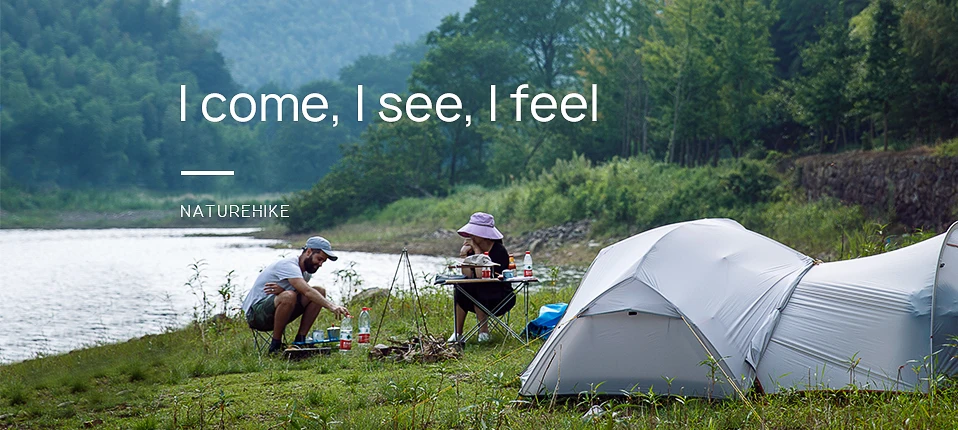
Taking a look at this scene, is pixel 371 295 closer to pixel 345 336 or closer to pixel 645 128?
pixel 345 336

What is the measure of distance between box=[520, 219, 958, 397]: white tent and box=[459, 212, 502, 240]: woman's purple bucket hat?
7.42ft

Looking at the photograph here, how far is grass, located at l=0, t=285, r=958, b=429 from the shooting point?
5.06 metres

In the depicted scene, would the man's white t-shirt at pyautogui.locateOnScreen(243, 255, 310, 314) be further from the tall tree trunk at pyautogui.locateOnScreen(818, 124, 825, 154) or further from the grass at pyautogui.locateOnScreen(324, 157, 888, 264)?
the tall tree trunk at pyautogui.locateOnScreen(818, 124, 825, 154)

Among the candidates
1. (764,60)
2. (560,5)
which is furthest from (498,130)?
(764,60)

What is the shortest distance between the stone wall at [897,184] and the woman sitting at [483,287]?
10836 mm

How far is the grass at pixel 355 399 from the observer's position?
5.06m

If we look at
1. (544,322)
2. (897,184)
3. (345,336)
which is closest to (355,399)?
(345,336)

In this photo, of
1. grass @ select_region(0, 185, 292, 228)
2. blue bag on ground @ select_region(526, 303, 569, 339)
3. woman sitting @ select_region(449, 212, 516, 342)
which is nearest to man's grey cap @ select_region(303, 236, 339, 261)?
woman sitting @ select_region(449, 212, 516, 342)

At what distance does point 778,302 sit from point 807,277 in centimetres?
34

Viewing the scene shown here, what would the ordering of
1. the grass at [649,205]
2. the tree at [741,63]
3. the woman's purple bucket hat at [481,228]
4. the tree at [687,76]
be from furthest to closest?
the tree at [687,76] → the tree at [741,63] → the grass at [649,205] → the woman's purple bucket hat at [481,228]

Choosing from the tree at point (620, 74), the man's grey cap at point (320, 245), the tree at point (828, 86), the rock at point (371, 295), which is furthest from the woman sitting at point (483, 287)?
the tree at point (620, 74)

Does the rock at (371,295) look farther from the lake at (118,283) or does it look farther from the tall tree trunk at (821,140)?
the tall tree trunk at (821,140)

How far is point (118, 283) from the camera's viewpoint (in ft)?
69.7

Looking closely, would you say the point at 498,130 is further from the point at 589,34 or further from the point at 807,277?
the point at 807,277
